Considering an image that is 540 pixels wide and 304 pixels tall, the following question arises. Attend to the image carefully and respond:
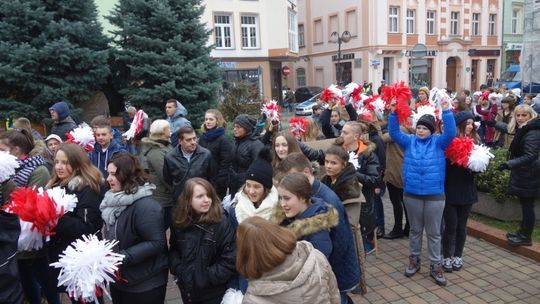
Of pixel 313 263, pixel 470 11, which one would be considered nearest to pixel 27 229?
pixel 313 263

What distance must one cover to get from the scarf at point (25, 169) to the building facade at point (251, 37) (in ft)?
82.3

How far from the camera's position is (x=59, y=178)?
3.67 m

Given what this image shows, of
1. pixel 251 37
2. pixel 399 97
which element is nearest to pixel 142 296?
pixel 399 97

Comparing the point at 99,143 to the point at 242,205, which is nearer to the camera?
the point at 242,205

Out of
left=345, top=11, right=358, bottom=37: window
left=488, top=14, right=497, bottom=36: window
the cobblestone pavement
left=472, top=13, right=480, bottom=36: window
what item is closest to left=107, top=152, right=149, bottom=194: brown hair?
the cobblestone pavement

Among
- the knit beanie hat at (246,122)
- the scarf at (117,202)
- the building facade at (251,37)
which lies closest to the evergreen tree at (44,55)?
the knit beanie hat at (246,122)

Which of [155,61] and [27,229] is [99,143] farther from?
[155,61]

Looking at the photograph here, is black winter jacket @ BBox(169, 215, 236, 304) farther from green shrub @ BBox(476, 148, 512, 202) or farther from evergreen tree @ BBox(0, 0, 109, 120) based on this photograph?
evergreen tree @ BBox(0, 0, 109, 120)

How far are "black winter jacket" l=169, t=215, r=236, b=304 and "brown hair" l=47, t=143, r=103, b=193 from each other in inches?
38.3

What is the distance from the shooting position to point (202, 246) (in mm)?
3004

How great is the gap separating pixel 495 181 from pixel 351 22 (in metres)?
32.4

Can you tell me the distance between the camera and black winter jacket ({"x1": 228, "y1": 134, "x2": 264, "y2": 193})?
522cm

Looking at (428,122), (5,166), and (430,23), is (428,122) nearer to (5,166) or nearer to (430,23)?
(5,166)

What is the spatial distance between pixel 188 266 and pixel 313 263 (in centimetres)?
116
